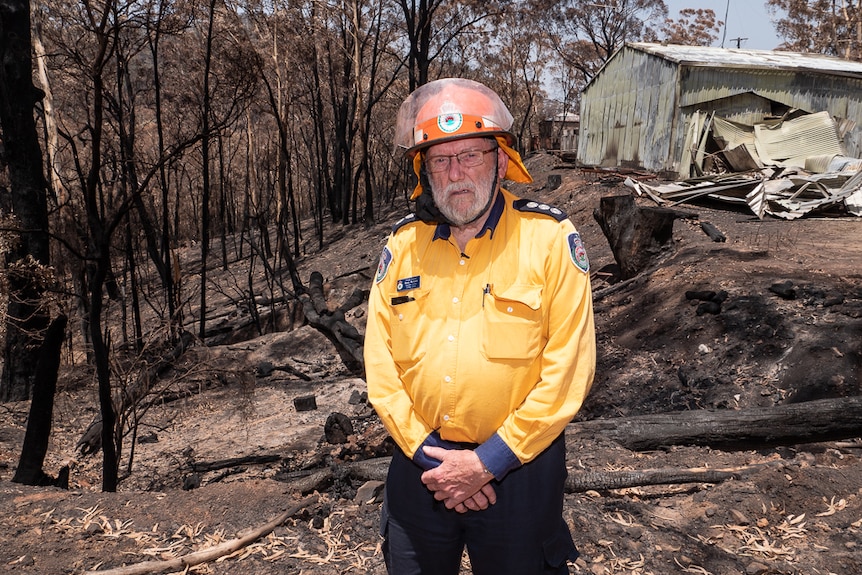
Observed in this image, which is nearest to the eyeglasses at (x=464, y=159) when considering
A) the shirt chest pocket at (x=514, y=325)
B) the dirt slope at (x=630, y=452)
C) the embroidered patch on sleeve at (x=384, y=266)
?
the embroidered patch on sleeve at (x=384, y=266)

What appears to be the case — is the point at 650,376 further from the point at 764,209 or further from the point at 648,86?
the point at 648,86

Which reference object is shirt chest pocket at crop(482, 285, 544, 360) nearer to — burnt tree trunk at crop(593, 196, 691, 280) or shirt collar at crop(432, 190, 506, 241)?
shirt collar at crop(432, 190, 506, 241)

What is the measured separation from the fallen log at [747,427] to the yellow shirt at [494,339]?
2.73 meters

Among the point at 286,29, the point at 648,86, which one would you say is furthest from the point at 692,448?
the point at 286,29

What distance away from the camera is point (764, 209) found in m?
12.8

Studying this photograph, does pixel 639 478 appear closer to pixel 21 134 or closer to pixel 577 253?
pixel 577 253

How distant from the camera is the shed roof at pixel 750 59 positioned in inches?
687

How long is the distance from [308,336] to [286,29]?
48.2 ft

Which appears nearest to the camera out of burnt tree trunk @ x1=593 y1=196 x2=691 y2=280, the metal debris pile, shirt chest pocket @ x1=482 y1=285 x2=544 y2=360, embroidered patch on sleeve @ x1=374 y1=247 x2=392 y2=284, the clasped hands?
the clasped hands

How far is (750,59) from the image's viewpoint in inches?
734

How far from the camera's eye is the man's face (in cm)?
212

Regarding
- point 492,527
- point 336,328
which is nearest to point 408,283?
point 492,527

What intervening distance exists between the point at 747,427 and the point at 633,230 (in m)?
5.72

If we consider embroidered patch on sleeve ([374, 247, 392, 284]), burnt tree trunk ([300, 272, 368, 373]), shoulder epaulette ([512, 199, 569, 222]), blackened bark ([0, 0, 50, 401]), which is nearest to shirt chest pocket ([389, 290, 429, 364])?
embroidered patch on sleeve ([374, 247, 392, 284])
